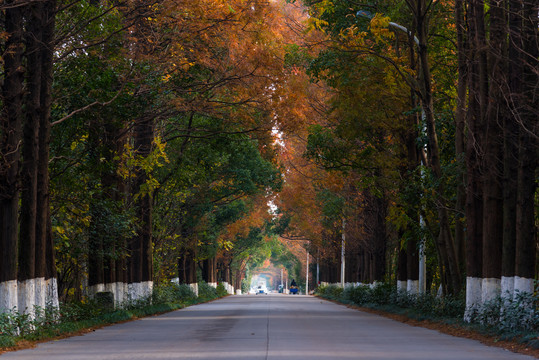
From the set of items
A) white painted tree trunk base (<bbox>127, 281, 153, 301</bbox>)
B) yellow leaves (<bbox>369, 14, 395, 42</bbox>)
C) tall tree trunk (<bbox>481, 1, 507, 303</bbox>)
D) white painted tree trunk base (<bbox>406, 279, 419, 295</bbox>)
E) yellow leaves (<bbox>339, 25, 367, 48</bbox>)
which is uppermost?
yellow leaves (<bbox>339, 25, 367, 48</bbox>)

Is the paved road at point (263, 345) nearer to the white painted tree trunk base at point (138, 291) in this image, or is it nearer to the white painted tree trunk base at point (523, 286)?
the white painted tree trunk base at point (523, 286)

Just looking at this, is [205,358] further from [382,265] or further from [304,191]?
[304,191]

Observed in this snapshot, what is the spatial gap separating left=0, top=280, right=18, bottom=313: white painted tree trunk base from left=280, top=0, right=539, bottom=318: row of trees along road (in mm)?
11166

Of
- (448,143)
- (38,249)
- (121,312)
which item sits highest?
(448,143)

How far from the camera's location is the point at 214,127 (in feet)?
104

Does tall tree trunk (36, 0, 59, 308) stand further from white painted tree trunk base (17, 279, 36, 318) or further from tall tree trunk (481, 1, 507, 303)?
tall tree trunk (481, 1, 507, 303)

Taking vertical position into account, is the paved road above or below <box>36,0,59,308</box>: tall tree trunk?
below

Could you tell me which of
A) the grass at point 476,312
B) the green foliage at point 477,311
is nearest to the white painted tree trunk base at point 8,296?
the grass at point 476,312

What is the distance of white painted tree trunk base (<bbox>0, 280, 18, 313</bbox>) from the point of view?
16797 millimetres

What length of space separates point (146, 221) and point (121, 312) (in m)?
8.77

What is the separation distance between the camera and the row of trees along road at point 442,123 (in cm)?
1848

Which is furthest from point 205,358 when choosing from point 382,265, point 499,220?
point 382,265

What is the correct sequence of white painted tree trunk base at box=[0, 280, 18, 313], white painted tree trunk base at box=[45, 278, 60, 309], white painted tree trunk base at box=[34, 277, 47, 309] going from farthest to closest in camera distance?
1. white painted tree trunk base at box=[45, 278, 60, 309]
2. white painted tree trunk base at box=[34, 277, 47, 309]
3. white painted tree trunk base at box=[0, 280, 18, 313]

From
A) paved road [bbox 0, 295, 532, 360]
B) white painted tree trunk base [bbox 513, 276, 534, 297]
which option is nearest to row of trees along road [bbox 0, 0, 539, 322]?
white painted tree trunk base [bbox 513, 276, 534, 297]
